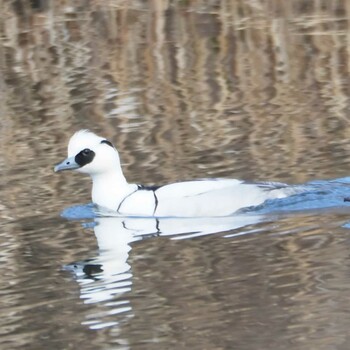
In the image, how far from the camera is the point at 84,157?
1040 centimetres

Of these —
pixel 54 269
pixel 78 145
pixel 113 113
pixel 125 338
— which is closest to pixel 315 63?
pixel 113 113

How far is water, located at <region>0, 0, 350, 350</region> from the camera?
7.09 metres

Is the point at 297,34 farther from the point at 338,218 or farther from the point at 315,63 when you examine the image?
the point at 338,218

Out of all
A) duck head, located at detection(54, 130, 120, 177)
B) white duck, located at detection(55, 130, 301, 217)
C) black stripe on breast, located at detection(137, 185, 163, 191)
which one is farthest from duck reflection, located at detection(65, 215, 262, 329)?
duck head, located at detection(54, 130, 120, 177)

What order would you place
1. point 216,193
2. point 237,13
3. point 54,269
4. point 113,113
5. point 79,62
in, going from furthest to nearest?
1. point 237,13
2. point 79,62
3. point 113,113
4. point 216,193
5. point 54,269

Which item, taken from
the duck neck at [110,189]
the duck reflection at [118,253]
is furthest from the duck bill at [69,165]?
the duck reflection at [118,253]

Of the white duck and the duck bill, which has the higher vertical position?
the duck bill

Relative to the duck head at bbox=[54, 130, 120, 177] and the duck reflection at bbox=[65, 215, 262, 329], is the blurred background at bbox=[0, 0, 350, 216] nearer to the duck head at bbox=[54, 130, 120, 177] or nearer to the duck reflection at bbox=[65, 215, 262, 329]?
the duck head at bbox=[54, 130, 120, 177]

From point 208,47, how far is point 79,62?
1643 mm

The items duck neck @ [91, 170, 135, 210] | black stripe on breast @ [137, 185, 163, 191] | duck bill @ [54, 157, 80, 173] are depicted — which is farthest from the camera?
duck neck @ [91, 170, 135, 210]

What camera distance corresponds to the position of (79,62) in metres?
16.9

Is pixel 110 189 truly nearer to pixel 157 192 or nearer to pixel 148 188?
pixel 148 188

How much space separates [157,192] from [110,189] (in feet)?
1.81

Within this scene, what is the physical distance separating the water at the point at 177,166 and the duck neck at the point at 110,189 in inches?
6.3
